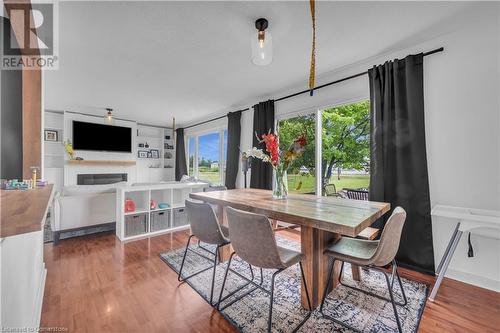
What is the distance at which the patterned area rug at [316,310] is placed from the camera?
157cm

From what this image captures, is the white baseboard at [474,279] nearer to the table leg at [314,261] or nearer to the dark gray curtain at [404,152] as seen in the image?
the dark gray curtain at [404,152]

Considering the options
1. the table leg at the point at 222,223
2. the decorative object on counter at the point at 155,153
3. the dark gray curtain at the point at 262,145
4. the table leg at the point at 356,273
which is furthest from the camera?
the decorative object on counter at the point at 155,153

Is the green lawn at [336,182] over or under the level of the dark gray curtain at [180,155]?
under

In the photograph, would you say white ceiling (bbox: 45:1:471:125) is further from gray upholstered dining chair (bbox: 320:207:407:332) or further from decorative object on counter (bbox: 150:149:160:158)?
decorative object on counter (bbox: 150:149:160:158)

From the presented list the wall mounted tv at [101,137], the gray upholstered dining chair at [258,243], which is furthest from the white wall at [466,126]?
the wall mounted tv at [101,137]

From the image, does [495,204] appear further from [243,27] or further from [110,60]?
[110,60]

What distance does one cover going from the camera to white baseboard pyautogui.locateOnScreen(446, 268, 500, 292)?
6.56 ft

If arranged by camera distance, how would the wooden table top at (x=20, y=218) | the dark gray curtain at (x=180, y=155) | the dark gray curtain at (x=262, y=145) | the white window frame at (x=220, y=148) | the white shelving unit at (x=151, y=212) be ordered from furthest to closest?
1. the dark gray curtain at (x=180, y=155)
2. the white window frame at (x=220, y=148)
3. the dark gray curtain at (x=262, y=145)
4. the white shelving unit at (x=151, y=212)
5. the wooden table top at (x=20, y=218)

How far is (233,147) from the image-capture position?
4828mm

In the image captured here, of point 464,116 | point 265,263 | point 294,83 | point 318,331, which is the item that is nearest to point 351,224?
point 265,263

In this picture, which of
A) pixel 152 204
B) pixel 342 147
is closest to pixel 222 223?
pixel 152 204

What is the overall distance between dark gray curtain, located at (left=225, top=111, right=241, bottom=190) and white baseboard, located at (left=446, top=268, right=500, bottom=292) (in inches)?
142

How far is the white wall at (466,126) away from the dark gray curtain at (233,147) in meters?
3.07

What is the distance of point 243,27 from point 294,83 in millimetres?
1621
